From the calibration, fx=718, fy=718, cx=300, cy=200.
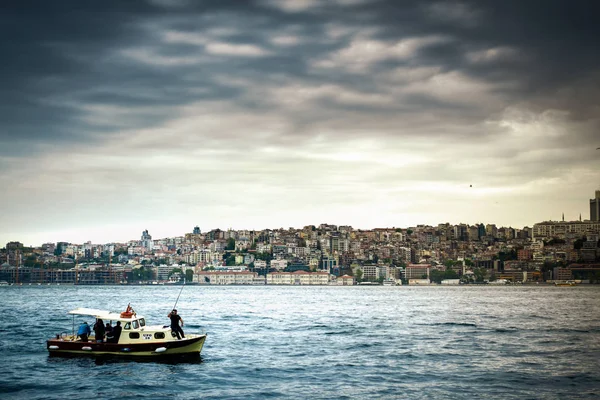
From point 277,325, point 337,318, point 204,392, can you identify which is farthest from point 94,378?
point 337,318

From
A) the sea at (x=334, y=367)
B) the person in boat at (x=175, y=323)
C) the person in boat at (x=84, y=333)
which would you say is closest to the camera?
the sea at (x=334, y=367)

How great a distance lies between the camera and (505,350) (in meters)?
40.8

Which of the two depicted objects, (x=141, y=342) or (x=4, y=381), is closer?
(x=4, y=381)

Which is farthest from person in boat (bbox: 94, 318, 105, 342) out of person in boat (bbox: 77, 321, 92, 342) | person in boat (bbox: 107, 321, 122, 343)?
person in boat (bbox: 107, 321, 122, 343)

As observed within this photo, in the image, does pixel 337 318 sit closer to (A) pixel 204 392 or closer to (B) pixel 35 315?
(B) pixel 35 315

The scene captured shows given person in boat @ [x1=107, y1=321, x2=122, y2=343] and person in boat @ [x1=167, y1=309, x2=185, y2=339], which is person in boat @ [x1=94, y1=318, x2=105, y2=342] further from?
person in boat @ [x1=167, y1=309, x2=185, y2=339]

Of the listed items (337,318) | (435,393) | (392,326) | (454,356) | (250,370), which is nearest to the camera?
(435,393)

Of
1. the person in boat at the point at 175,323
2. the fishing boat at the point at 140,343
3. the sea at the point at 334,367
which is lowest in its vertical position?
the sea at the point at 334,367

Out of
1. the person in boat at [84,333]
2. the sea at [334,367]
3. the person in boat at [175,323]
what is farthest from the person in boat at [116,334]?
the person in boat at [175,323]

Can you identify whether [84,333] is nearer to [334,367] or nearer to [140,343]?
[140,343]

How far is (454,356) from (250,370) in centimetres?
1154

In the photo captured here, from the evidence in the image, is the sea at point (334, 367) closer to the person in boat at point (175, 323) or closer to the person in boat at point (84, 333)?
the person in boat at point (84, 333)

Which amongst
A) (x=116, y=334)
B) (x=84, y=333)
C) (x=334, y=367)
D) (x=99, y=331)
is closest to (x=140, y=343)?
(x=116, y=334)

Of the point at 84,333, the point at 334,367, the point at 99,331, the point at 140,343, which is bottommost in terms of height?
the point at 334,367
